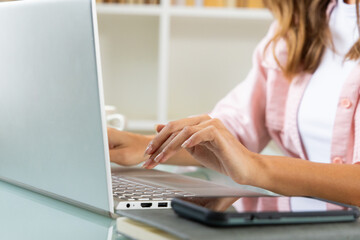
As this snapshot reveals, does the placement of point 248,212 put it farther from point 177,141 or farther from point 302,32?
point 302,32

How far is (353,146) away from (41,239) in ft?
2.67

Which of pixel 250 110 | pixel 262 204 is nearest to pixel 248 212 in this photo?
pixel 262 204

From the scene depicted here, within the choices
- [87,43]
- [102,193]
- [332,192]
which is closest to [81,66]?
[87,43]

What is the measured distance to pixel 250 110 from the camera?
4.60 ft

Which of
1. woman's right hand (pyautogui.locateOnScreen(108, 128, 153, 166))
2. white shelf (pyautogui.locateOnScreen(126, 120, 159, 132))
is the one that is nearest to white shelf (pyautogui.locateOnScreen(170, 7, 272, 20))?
white shelf (pyautogui.locateOnScreen(126, 120, 159, 132))

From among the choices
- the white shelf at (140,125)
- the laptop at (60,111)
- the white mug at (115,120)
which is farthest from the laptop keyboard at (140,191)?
the white shelf at (140,125)

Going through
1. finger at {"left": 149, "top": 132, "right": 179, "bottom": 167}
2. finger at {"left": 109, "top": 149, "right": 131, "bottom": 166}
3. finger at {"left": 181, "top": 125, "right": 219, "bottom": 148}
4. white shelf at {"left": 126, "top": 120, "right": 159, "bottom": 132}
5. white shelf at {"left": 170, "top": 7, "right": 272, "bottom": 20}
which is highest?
finger at {"left": 181, "top": 125, "right": 219, "bottom": 148}

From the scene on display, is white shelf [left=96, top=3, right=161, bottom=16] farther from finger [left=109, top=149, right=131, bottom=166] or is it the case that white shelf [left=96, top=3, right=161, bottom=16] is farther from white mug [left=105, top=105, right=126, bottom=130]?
finger [left=109, top=149, right=131, bottom=166]

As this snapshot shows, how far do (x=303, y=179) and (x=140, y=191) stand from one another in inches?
10.0

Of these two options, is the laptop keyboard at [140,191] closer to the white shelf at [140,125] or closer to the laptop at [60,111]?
the laptop at [60,111]

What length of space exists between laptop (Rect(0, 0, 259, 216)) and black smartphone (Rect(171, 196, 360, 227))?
4.1 inches

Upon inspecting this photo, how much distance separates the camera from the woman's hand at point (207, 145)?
27.2 inches

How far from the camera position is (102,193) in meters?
0.62

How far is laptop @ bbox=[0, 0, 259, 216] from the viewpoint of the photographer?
60 cm
